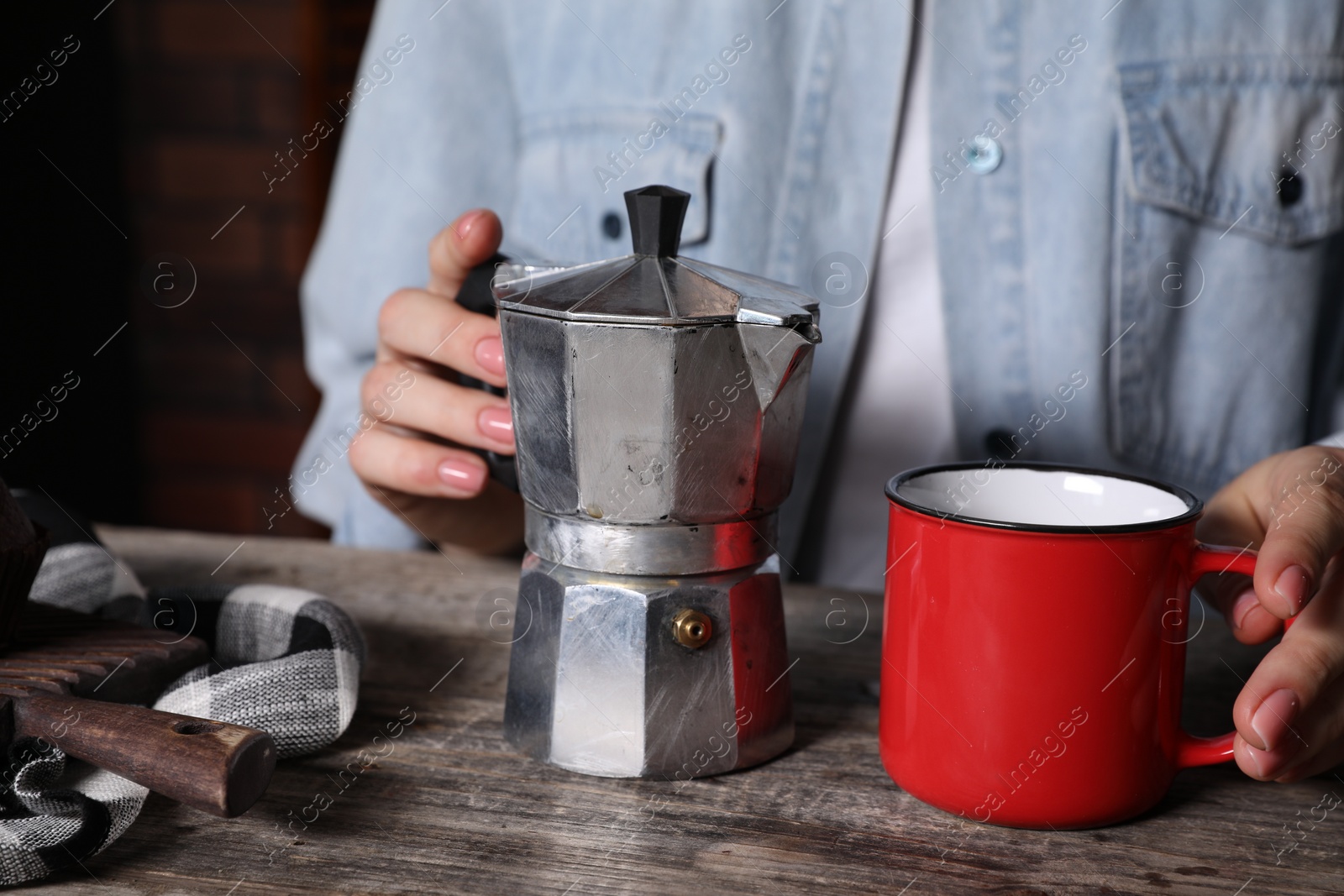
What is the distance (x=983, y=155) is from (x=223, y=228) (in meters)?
1.32

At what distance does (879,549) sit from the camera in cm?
88

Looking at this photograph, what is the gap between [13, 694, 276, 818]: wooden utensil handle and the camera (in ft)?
1.18

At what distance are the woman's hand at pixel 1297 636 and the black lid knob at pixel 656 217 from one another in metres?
0.26

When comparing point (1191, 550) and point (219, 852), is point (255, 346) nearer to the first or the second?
point (219, 852)

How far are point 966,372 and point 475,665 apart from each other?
0.44m

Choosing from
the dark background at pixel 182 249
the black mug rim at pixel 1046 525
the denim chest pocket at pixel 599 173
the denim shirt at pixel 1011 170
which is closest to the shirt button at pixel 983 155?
the denim shirt at pixel 1011 170

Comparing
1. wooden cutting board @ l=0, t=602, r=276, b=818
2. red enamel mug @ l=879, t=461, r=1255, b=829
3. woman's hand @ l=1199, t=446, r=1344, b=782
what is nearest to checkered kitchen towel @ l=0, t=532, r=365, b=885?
wooden cutting board @ l=0, t=602, r=276, b=818

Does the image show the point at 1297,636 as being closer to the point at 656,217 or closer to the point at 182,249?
the point at 656,217

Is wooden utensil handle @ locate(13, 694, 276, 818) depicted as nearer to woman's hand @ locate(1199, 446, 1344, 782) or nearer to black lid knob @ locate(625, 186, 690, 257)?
black lid knob @ locate(625, 186, 690, 257)

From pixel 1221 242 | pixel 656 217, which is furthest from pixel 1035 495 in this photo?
pixel 1221 242

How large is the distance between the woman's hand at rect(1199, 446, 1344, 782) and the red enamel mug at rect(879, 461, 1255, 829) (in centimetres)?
2

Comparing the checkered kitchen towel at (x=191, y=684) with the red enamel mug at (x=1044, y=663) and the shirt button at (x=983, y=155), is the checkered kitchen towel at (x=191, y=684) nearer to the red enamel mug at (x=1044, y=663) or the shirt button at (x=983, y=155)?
the red enamel mug at (x=1044, y=663)

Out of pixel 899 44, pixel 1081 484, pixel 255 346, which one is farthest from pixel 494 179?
pixel 255 346

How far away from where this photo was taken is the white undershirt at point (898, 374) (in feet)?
2.65
